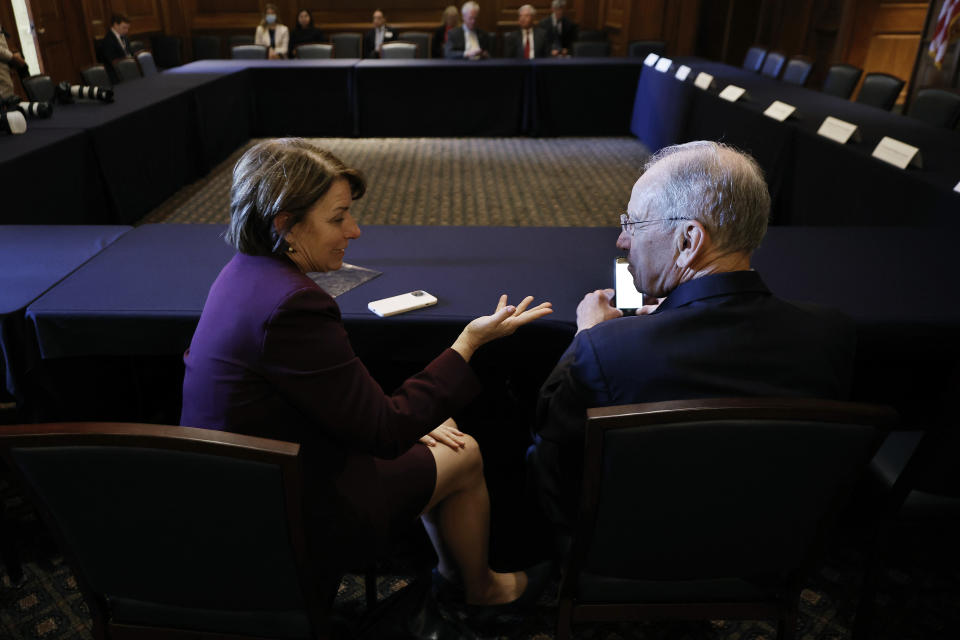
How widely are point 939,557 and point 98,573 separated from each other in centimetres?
193

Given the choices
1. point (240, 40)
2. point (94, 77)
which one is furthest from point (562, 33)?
point (94, 77)

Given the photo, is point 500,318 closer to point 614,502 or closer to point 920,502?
point 614,502

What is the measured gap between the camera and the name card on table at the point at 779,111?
370 centimetres

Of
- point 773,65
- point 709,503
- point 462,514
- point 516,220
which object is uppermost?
point 773,65

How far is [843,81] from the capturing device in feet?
16.4

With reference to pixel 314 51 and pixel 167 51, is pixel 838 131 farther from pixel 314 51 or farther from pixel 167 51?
pixel 167 51

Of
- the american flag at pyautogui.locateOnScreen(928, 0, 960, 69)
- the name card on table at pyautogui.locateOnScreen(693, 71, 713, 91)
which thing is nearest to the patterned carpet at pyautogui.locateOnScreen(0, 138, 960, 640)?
the name card on table at pyautogui.locateOnScreen(693, 71, 713, 91)

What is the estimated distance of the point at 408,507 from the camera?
132 centimetres

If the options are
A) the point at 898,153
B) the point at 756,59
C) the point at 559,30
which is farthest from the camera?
the point at 559,30

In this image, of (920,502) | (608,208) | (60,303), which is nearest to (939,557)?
(920,502)

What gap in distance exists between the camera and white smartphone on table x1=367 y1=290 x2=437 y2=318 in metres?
1.64

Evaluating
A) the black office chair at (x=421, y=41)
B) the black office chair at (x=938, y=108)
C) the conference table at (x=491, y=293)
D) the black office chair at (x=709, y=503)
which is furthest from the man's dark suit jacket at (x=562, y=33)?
the black office chair at (x=709, y=503)

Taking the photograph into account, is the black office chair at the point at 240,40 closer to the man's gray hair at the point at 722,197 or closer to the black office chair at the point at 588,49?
the black office chair at the point at 588,49

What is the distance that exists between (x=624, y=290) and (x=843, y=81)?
170 inches
